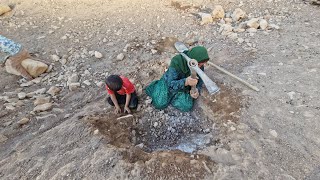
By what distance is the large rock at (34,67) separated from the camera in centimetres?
425

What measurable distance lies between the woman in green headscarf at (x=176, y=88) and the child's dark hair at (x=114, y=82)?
18.0 inches

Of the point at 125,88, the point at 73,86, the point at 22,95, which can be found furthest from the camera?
the point at 73,86

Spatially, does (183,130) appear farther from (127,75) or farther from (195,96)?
(127,75)

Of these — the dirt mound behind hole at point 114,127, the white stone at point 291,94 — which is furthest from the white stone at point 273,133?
the dirt mound behind hole at point 114,127

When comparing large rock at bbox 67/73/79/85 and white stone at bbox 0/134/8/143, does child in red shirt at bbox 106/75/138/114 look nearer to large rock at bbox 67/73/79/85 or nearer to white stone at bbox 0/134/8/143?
large rock at bbox 67/73/79/85

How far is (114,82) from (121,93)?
0.90ft

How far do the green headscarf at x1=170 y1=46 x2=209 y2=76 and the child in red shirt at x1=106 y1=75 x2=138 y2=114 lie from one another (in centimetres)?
50

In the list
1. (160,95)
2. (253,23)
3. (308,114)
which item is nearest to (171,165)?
(160,95)

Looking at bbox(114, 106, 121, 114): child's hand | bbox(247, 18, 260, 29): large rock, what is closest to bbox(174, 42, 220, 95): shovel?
bbox(114, 106, 121, 114): child's hand

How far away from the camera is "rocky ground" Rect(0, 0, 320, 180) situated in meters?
2.88

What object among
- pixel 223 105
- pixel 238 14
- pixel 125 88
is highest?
pixel 125 88

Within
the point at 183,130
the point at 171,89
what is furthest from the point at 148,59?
the point at 183,130

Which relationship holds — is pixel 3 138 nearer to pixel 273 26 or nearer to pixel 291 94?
pixel 291 94

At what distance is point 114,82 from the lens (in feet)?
10.5
